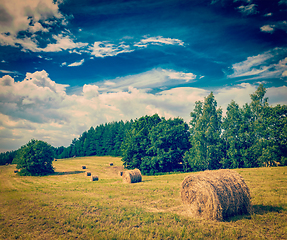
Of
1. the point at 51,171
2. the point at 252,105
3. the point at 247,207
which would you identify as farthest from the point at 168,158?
the point at 247,207

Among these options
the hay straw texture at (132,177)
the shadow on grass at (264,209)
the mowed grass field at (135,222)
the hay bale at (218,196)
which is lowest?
Result: the hay straw texture at (132,177)

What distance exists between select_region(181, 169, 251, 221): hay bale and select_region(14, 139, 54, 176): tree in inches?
1670

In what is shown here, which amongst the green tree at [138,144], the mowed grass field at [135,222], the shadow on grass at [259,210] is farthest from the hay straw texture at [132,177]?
the green tree at [138,144]

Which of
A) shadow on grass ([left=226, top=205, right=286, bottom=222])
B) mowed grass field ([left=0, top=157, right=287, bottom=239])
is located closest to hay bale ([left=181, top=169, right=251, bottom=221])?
shadow on grass ([left=226, top=205, right=286, bottom=222])

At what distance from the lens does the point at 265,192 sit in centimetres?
1430

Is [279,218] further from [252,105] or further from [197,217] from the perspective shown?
[252,105]

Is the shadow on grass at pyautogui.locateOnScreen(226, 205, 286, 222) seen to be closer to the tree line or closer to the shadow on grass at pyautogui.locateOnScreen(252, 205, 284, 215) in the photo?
the shadow on grass at pyautogui.locateOnScreen(252, 205, 284, 215)

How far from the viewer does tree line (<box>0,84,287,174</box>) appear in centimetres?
4012

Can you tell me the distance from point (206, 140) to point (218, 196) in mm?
35198

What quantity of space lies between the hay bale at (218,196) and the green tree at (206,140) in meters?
32.2

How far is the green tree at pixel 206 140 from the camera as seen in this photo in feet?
141

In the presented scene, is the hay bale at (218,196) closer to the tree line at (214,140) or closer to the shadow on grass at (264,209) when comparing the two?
the shadow on grass at (264,209)

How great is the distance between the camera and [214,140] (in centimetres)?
4447

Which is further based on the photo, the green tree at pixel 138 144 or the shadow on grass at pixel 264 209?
the green tree at pixel 138 144
